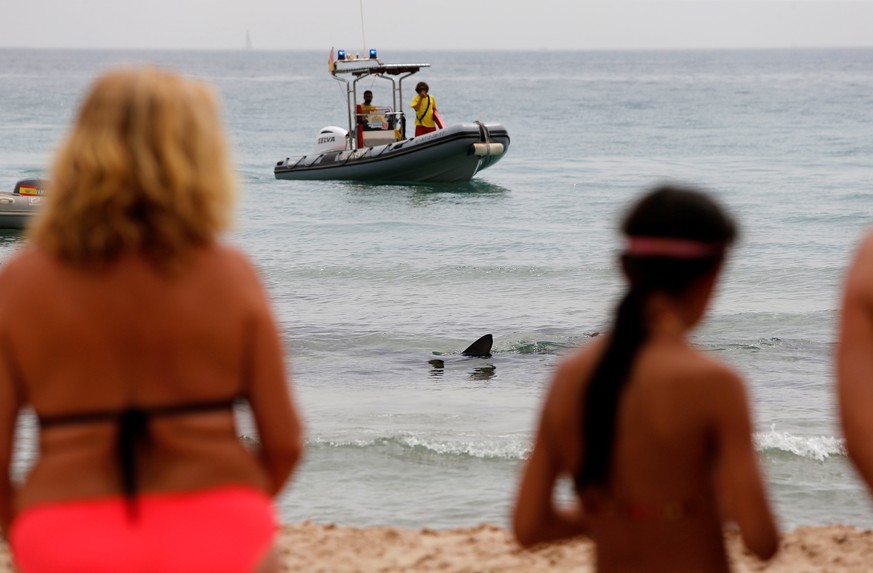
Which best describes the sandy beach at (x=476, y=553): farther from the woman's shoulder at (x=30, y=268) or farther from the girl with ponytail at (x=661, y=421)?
the woman's shoulder at (x=30, y=268)

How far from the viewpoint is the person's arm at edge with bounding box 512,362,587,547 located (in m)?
1.95

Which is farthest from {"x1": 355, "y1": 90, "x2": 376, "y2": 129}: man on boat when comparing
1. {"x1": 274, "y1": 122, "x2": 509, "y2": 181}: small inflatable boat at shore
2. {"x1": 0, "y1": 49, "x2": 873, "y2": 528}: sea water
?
{"x1": 0, "y1": 49, "x2": 873, "y2": 528}: sea water

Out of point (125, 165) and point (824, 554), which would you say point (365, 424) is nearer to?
point (824, 554)

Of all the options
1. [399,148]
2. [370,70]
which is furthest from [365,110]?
[370,70]

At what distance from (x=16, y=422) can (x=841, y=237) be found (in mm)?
20030

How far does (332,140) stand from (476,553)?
21.4 m

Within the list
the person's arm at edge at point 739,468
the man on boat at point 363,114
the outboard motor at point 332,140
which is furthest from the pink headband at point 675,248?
the outboard motor at point 332,140

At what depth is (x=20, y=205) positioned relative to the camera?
18.4m

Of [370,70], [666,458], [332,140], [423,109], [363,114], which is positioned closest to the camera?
[666,458]

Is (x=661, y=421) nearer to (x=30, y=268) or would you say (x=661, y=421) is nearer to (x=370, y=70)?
(x=30, y=268)

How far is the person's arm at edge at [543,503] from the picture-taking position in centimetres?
195

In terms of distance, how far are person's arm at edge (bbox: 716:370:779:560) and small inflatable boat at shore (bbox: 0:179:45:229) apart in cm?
1703

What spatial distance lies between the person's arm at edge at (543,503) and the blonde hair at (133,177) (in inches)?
23.3

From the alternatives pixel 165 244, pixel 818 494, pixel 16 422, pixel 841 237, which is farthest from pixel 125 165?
pixel 841 237
